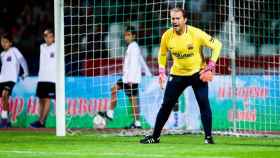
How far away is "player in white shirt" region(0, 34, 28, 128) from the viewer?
23.9 metres

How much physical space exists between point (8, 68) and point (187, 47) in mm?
8771

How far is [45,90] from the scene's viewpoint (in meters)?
23.4

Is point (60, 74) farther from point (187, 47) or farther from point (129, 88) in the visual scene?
point (187, 47)

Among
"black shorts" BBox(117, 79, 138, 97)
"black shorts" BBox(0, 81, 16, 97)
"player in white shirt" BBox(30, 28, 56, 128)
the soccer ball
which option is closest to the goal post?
"black shorts" BBox(117, 79, 138, 97)

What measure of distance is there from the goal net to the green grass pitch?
2.63 metres

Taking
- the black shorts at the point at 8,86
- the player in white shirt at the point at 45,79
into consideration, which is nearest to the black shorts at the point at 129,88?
the player in white shirt at the point at 45,79

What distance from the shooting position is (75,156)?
42.6 feet

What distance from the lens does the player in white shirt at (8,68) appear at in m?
23.9

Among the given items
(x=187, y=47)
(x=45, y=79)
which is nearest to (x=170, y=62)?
(x=45, y=79)

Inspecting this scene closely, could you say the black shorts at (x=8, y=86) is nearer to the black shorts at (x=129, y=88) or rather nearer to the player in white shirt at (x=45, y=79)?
the player in white shirt at (x=45, y=79)

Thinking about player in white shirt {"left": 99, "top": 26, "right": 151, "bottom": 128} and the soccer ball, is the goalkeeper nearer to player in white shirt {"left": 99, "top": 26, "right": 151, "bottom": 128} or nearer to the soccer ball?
player in white shirt {"left": 99, "top": 26, "right": 151, "bottom": 128}

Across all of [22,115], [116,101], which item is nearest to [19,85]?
[22,115]

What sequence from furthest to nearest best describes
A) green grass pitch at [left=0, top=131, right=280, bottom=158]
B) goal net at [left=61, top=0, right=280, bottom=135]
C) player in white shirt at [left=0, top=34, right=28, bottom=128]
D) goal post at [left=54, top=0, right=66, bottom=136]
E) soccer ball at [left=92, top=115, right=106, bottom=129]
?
player in white shirt at [left=0, top=34, right=28, bottom=128] < soccer ball at [left=92, top=115, right=106, bottom=129] < goal net at [left=61, top=0, right=280, bottom=135] < goal post at [left=54, top=0, right=66, bottom=136] < green grass pitch at [left=0, top=131, right=280, bottom=158]

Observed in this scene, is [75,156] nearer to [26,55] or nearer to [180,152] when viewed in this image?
[180,152]
